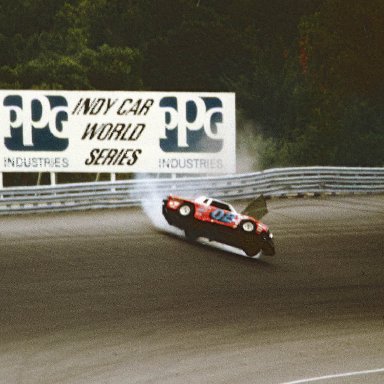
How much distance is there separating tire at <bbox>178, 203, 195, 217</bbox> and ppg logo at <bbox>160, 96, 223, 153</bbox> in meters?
8.71

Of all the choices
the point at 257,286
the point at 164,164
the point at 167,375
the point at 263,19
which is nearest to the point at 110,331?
the point at 167,375

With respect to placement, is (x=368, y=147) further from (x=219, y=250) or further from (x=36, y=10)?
(x=219, y=250)

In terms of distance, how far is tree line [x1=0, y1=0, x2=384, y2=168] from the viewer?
46.7 meters

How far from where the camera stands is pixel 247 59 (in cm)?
5238

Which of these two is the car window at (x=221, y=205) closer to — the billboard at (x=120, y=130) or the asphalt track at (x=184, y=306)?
the asphalt track at (x=184, y=306)

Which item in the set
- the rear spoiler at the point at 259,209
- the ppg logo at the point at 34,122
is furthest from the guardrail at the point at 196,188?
the rear spoiler at the point at 259,209

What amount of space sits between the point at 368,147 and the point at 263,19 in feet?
43.5

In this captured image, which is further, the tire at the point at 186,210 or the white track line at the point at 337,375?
the tire at the point at 186,210

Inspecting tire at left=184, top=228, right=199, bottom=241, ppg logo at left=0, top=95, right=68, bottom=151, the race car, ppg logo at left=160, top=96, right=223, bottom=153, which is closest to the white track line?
the race car

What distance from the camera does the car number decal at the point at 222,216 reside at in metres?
19.8

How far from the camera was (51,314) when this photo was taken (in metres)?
14.7

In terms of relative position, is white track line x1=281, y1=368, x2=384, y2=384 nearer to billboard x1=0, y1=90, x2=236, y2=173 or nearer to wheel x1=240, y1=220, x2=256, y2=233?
wheel x1=240, y1=220, x2=256, y2=233

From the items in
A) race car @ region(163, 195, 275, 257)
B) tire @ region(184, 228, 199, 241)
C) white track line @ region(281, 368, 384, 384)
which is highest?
white track line @ region(281, 368, 384, 384)

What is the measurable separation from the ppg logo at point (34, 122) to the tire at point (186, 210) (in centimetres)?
924
